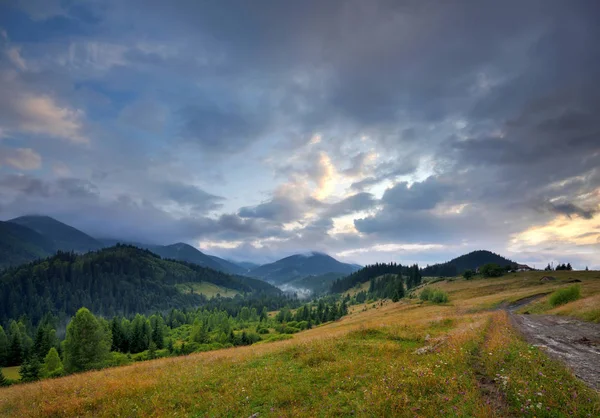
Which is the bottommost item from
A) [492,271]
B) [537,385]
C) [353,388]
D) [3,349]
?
[3,349]

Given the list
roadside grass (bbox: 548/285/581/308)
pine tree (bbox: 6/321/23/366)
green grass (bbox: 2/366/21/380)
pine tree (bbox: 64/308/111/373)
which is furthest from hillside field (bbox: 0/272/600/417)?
pine tree (bbox: 6/321/23/366)

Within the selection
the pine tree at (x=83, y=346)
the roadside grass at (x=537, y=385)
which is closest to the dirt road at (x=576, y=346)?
the roadside grass at (x=537, y=385)

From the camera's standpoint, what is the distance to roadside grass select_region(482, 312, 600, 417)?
8.97 metres

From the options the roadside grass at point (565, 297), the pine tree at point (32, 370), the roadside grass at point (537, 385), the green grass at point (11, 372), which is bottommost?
the green grass at point (11, 372)

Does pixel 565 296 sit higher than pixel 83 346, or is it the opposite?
pixel 565 296

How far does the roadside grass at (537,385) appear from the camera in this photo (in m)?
8.97

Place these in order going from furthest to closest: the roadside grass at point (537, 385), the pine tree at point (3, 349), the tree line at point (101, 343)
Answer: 1. the pine tree at point (3, 349)
2. the tree line at point (101, 343)
3. the roadside grass at point (537, 385)

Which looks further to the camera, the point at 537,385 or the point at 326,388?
the point at 326,388

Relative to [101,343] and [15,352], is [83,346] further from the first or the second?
[15,352]

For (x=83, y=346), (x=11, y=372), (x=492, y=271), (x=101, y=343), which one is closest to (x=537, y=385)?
(x=101, y=343)

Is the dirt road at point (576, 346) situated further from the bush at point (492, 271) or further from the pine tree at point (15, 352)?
the bush at point (492, 271)

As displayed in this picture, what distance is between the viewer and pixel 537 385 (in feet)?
36.2

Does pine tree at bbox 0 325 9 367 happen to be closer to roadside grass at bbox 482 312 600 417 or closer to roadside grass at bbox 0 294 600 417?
roadside grass at bbox 0 294 600 417

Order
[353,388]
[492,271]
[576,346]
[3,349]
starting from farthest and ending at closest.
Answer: [492,271]
[3,349]
[576,346]
[353,388]
